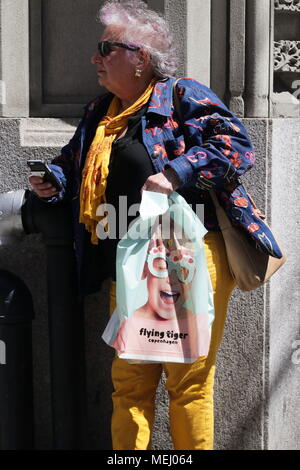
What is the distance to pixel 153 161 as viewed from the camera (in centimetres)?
287

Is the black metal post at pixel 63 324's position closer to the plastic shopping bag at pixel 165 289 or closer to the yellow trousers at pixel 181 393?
the yellow trousers at pixel 181 393

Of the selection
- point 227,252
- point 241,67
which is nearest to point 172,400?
point 227,252

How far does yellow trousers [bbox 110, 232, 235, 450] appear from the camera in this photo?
116 inches

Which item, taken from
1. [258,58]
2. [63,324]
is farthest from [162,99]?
[63,324]

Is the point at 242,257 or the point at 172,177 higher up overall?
the point at 172,177

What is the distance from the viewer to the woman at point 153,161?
9.41 feet

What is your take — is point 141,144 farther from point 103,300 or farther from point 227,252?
point 103,300

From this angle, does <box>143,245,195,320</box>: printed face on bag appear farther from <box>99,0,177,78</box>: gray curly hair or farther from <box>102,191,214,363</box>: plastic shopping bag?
<box>99,0,177,78</box>: gray curly hair

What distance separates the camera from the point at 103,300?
11.9 feet

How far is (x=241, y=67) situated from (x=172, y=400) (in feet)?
5.02

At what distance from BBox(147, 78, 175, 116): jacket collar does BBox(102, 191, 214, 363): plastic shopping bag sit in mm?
332

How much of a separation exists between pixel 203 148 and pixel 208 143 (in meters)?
0.03

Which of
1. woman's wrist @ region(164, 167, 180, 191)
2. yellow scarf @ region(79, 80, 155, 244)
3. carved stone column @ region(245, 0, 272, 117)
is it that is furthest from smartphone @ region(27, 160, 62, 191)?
carved stone column @ region(245, 0, 272, 117)

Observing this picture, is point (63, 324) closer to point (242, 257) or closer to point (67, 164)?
point (67, 164)
